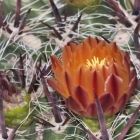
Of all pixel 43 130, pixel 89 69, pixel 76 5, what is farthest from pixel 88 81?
pixel 76 5

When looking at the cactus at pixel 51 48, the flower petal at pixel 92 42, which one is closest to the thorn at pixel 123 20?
the cactus at pixel 51 48

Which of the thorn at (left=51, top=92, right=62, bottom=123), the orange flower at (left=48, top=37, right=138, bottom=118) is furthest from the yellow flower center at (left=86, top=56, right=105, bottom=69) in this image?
the thorn at (left=51, top=92, right=62, bottom=123)

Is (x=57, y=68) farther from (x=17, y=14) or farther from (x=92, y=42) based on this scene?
(x=17, y=14)

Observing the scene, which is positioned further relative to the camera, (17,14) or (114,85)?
(17,14)

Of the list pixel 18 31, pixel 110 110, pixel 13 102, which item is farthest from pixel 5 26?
pixel 110 110

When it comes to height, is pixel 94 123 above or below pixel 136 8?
below

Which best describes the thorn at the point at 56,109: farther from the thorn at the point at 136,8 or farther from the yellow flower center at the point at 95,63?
the thorn at the point at 136,8
